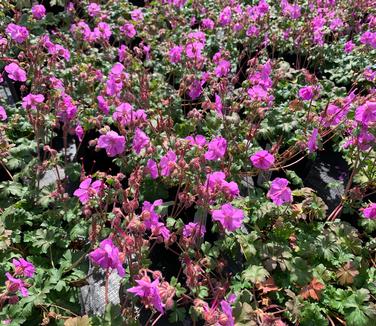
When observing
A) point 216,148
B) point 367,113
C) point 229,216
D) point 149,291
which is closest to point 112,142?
point 216,148

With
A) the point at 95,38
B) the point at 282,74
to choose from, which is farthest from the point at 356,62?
the point at 95,38

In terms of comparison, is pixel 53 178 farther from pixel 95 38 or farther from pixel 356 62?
pixel 356 62

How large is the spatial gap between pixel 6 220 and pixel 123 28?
1.73m

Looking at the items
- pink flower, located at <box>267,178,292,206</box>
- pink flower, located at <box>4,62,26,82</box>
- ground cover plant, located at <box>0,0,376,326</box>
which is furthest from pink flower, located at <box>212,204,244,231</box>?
pink flower, located at <box>4,62,26,82</box>

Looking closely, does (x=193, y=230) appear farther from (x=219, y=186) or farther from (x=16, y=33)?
(x=16, y=33)

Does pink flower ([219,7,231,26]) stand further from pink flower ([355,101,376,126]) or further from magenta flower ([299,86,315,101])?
pink flower ([355,101,376,126])

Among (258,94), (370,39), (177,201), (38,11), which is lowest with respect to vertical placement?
(177,201)

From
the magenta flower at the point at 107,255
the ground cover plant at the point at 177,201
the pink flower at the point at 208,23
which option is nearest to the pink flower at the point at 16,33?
the ground cover plant at the point at 177,201

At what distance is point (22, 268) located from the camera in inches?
61.9

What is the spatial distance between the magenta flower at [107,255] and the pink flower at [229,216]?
43cm

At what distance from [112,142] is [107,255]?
558mm

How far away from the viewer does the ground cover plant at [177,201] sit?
1597 mm

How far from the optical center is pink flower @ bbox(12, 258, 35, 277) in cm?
156

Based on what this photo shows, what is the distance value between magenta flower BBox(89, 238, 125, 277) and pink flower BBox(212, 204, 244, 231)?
0.43m
